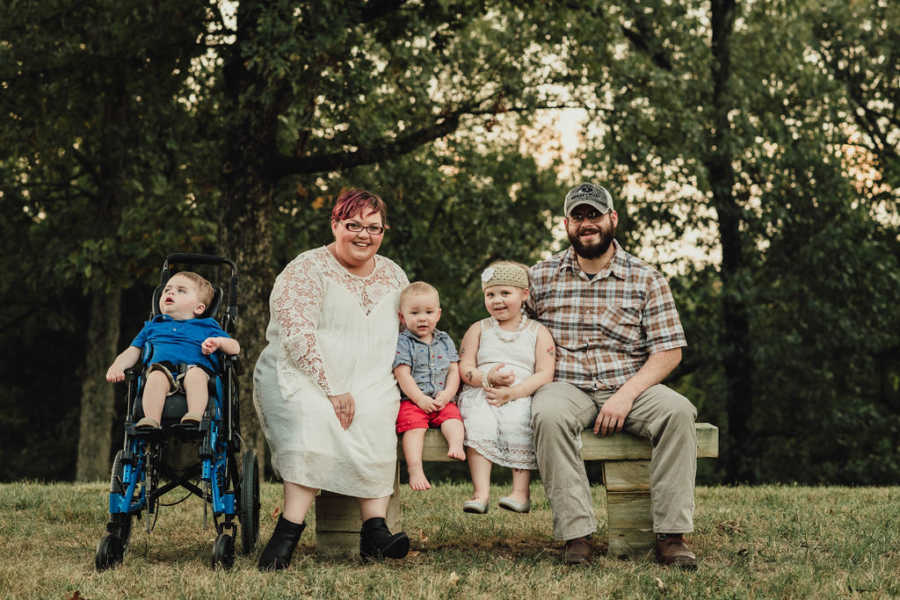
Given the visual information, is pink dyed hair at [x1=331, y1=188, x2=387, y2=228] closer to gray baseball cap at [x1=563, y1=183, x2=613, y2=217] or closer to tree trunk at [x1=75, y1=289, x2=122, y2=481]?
gray baseball cap at [x1=563, y1=183, x2=613, y2=217]

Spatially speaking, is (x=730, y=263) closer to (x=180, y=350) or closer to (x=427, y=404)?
(x=427, y=404)

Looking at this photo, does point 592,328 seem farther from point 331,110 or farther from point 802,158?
point 802,158

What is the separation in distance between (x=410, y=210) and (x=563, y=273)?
31.6 ft

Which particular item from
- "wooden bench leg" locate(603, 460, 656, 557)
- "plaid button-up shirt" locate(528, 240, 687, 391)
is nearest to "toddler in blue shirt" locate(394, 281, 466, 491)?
"plaid button-up shirt" locate(528, 240, 687, 391)

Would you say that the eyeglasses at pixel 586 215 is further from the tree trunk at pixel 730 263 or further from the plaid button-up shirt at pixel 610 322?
the tree trunk at pixel 730 263

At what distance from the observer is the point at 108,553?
447cm

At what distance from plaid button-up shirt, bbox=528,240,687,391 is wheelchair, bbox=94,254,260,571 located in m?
1.78

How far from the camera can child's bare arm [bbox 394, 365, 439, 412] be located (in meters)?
4.98

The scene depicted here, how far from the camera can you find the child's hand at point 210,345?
477 centimetres

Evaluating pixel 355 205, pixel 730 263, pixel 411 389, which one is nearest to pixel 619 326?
pixel 411 389

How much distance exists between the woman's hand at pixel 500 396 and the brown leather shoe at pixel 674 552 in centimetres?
103

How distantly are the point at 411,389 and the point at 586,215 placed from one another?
1382mm

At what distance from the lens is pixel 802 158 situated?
15.9 meters

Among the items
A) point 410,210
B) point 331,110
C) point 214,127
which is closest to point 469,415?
point 331,110
